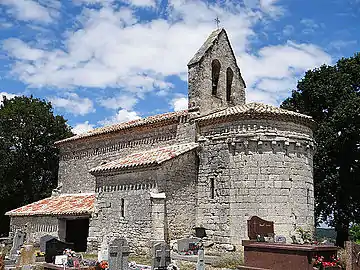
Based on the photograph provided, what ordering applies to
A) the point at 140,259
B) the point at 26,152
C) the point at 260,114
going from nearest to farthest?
the point at 140,259, the point at 260,114, the point at 26,152

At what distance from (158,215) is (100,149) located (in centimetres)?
815

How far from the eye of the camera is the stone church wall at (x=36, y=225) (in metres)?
22.4

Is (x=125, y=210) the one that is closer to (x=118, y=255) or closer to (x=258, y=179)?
(x=118, y=255)

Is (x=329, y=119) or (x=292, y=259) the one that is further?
(x=329, y=119)

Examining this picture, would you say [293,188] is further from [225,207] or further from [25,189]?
[25,189]

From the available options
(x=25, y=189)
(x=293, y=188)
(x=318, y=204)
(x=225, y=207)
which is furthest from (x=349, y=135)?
(x=25, y=189)

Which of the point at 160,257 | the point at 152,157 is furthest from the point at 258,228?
the point at 152,157

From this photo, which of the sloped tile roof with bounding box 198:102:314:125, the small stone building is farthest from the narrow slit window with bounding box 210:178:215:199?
the sloped tile roof with bounding box 198:102:314:125

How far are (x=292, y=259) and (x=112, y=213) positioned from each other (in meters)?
9.16

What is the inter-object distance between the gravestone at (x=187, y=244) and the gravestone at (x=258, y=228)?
3391 mm

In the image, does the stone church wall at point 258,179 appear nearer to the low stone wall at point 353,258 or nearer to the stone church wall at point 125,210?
Answer: the stone church wall at point 125,210

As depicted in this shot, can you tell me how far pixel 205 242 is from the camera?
707 inches

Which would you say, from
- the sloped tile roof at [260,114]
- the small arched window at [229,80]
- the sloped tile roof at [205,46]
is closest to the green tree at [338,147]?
the small arched window at [229,80]

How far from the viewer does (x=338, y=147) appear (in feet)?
85.9
